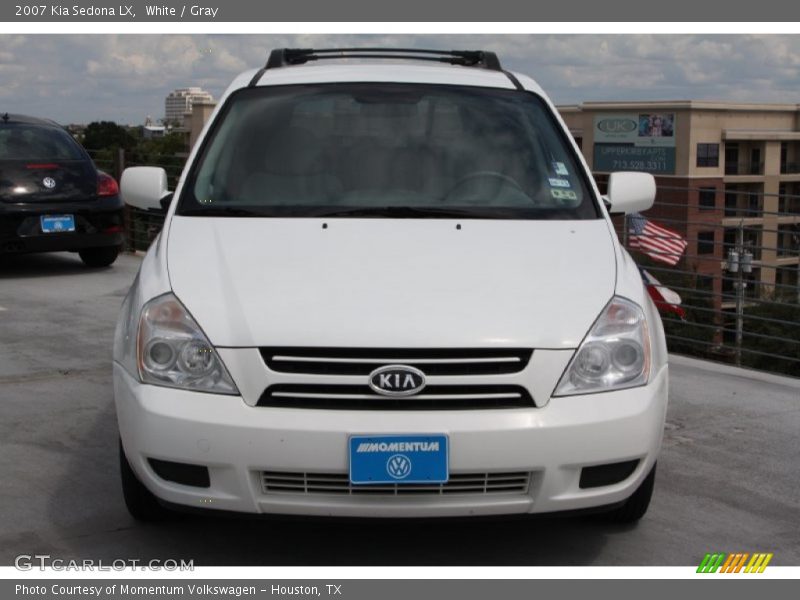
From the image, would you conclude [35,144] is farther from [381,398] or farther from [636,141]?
[636,141]

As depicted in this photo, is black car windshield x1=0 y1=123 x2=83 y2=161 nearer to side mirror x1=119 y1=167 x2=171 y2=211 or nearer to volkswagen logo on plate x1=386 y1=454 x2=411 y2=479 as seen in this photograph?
side mirror x1=119 y1=167 x2=171 y2=211

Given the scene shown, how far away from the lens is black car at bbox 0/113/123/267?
1120 centimetres

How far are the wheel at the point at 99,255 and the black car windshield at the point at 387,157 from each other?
7406mm

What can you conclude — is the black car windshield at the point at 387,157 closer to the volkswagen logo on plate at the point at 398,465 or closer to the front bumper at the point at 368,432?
the front bumper at the point at 368,432

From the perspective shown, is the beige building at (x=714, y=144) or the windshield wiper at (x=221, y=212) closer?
the windshield wiper at (x=221, y=212)

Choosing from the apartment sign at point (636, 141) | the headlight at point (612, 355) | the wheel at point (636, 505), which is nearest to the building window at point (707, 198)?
the wheel at point (636, 505)

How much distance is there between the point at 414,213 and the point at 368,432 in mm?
1203

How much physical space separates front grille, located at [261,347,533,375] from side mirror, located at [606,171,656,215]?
176 cm

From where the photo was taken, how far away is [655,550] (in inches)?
168

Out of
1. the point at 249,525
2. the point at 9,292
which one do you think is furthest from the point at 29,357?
the point at 249,525

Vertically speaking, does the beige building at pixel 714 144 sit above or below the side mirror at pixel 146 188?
below

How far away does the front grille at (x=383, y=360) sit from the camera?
3689mm

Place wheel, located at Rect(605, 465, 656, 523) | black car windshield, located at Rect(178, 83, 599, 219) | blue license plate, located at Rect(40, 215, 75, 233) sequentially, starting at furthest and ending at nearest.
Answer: blue license plate, located at Rect(40, 215, 75, 233) < black car windshield, located at Rect(178, 83, 599, 219) < wheel, located at Rect(605, 465, 656, 523)

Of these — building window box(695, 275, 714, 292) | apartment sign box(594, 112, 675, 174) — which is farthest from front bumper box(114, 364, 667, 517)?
apartment sign box(594, 112, 675, 174)
